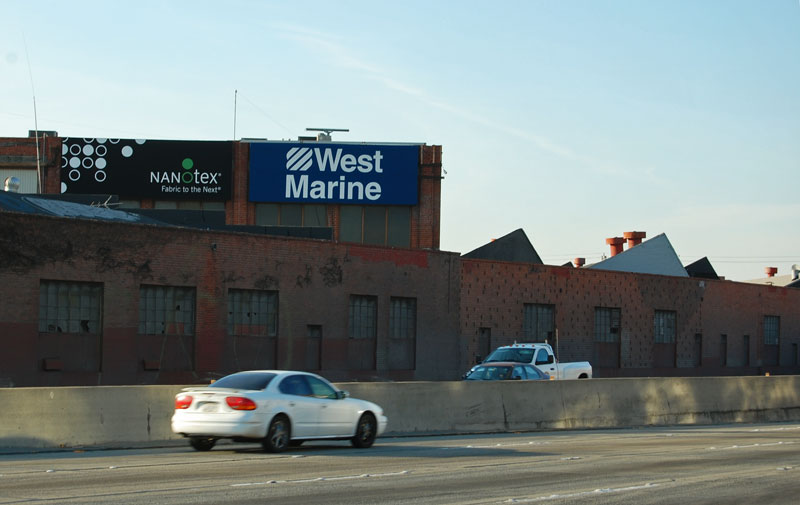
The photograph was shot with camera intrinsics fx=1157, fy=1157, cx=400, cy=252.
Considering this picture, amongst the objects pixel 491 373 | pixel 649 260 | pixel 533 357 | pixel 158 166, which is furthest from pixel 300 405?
pixel 649 260

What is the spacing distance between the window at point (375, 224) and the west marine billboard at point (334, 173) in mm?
568

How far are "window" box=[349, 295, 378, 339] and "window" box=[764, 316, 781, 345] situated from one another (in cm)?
3178

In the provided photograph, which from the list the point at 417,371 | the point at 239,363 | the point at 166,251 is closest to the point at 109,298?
the point at 166,251

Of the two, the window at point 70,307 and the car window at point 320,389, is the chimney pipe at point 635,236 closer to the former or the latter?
the window at point 70,307

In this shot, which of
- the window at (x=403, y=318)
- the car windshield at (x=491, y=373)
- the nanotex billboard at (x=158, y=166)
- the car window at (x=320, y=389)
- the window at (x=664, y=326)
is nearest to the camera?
the car window at (x=320, y=389)

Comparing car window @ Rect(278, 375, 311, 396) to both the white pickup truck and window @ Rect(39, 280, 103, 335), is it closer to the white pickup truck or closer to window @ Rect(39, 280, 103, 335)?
window @ Rect(39, 280, 103, 335)

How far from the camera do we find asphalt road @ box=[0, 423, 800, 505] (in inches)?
511

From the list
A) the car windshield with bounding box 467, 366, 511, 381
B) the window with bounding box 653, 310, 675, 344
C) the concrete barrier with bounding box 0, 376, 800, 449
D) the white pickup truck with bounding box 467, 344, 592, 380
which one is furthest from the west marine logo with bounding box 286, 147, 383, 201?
the car windshield with bounding box 467, 366, 511, 381

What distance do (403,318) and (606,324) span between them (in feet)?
45.9

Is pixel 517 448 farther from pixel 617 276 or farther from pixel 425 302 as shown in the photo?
pixel 617 276

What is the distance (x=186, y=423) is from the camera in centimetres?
1878

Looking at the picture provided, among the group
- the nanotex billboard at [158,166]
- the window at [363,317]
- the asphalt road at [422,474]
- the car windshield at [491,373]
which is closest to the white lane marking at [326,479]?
the asphalt road at [422,474]

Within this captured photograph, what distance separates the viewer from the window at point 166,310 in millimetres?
36625

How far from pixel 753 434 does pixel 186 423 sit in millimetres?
14241
